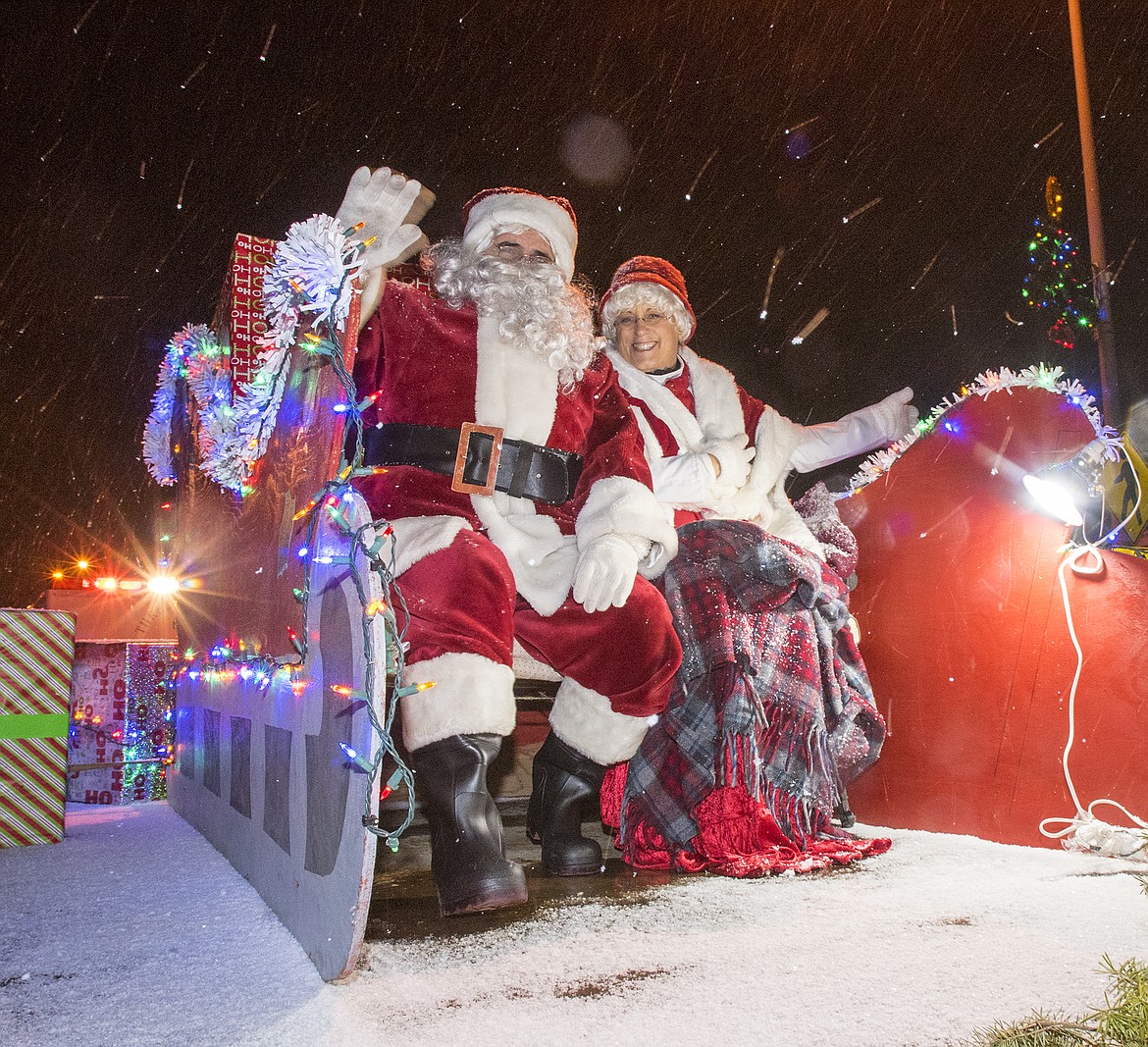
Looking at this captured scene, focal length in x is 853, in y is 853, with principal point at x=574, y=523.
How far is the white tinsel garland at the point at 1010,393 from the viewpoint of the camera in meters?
2.28

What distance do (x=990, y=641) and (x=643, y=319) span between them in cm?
167

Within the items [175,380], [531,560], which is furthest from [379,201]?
[175,380]

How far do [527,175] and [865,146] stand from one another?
1951mm

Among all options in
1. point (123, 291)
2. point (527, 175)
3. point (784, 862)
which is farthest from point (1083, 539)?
point (123, 291)

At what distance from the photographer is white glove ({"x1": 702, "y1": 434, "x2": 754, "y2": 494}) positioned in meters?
2.99

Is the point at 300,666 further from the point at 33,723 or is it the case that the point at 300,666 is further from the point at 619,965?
the point at 33,723

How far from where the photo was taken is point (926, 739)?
2.55m

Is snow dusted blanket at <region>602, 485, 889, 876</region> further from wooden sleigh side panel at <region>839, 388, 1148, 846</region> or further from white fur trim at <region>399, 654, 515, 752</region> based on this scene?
white fur trim at <region>399, 654, 515, 752</region>

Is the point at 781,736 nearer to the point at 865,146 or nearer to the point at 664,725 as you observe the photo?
the point at 664,725

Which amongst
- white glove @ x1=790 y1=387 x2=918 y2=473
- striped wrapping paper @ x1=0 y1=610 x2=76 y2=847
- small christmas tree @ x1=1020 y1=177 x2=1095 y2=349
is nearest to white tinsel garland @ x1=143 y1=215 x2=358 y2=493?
striped wrapping paper @ x1=0 y1=610 x2=76 y2=847

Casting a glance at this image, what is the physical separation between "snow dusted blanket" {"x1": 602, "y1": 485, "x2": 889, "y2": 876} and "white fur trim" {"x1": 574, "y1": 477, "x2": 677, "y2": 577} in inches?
11.2

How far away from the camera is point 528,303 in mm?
2160

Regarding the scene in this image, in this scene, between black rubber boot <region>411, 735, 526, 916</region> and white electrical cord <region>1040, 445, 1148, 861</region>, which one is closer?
black rubber boot <region>411, 735, 526, 916</region>

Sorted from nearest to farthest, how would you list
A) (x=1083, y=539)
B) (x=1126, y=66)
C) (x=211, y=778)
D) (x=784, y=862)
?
1. (x=784, y=862)
2. (x=1083, y=539)
3. (x=211, y=778)
4. (x=1126, y=66)
